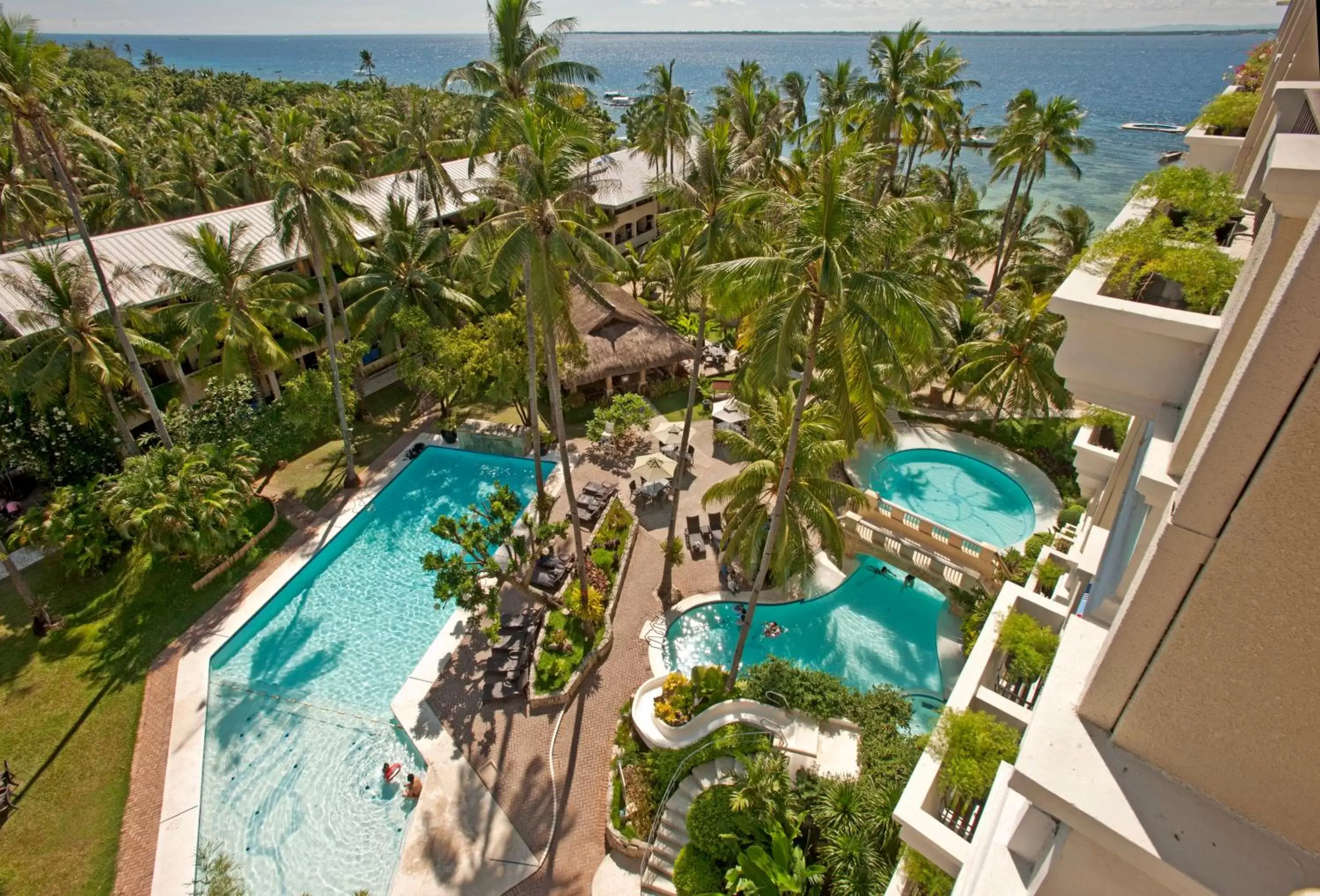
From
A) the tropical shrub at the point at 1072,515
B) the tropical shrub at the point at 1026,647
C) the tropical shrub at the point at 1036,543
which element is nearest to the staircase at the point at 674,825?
the tropical shrub at the point at 1026,647

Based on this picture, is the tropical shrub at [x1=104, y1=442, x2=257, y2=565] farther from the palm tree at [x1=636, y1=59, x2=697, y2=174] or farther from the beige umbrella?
the palm tree at [x1=636, y1=59, x2=697, y2=174]

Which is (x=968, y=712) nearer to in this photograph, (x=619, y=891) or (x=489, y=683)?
(x=619, y=891)

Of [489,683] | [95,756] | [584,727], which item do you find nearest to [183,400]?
[95,756]

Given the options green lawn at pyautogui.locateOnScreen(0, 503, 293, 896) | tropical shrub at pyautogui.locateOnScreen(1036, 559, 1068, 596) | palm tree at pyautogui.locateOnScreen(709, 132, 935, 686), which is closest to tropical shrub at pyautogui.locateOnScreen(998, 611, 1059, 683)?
tropical shrub at pyautogui.locateOnScreen(1036, 559, 1068, 596)

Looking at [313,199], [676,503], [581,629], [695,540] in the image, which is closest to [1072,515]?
[695,540]

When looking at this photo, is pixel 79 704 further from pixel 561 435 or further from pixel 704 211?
pixel 704 211

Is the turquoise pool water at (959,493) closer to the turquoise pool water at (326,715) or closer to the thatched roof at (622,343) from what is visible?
the thatched roof at (622,343)

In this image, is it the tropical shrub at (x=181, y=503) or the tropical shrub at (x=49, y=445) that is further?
the tropical shrub at (x=49, y=445)
